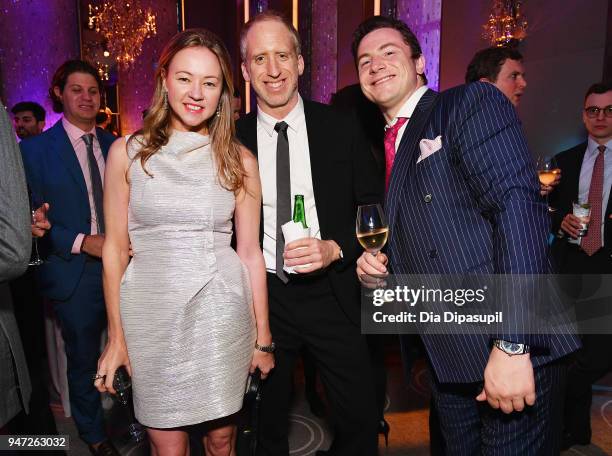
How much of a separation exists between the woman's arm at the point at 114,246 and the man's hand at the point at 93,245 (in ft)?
2.97

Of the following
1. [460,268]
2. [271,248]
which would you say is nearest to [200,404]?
[271,248]

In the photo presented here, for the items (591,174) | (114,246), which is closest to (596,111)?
(591,174)

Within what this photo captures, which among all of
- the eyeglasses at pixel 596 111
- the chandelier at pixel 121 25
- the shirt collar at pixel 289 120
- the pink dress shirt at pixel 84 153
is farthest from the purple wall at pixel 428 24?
the chandelier at pixel 121 25

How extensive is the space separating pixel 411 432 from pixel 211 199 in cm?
208

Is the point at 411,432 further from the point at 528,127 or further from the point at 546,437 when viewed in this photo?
the point at 528,127

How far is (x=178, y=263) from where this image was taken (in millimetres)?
1680

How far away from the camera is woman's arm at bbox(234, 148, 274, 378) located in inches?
72.5

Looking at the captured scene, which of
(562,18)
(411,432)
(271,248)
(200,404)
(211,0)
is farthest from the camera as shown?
(211,0)

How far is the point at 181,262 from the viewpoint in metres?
1.68

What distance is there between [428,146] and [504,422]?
0.91 metres

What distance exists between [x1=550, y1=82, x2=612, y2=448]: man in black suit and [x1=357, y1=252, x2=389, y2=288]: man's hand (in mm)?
1804

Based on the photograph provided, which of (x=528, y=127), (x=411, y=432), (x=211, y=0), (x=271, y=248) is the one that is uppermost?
(x=211, y=0)

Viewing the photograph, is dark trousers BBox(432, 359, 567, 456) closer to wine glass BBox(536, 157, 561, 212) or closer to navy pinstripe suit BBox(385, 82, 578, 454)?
navy pinstripe suit BBox(385, 82, 578, 454)

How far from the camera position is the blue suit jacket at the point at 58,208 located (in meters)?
2.66
